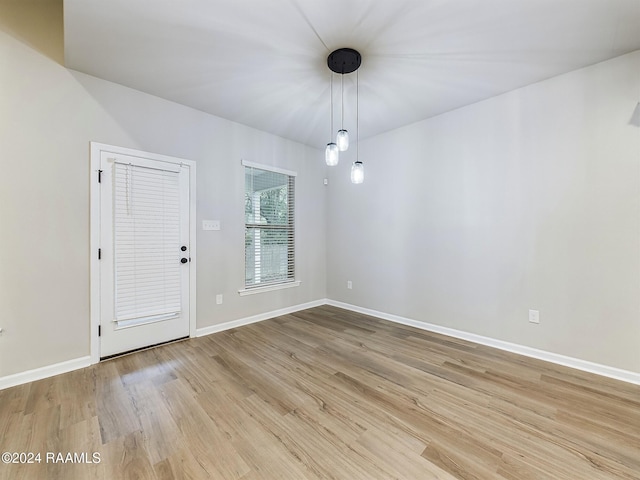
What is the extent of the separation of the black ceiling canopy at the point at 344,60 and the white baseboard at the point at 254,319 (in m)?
3.18

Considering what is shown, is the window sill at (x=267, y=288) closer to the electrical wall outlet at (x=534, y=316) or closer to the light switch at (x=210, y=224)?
the light switch at (x=210, y=224)

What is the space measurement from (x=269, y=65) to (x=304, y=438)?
2.93 m

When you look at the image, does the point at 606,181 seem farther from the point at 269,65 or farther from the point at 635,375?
the point at 269,65

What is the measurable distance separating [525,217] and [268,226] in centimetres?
320

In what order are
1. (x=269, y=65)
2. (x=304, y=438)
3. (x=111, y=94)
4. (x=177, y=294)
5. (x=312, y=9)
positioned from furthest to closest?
(x=177, y=294) < (x=111, y=94) < (x=269, y=65) < (x=312, y=9) < (x=304, y=438)

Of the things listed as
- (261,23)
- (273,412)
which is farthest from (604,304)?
(261,23)

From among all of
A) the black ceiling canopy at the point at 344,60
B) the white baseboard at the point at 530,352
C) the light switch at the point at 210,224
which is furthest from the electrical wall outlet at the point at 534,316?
the light switch at the point at 210,224

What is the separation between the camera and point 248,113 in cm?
339

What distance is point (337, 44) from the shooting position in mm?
2172

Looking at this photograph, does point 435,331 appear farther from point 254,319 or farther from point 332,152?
point 332,152

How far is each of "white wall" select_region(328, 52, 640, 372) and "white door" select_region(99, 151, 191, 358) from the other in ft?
8.88

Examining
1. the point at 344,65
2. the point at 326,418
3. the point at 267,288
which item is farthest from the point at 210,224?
the point at 326,418

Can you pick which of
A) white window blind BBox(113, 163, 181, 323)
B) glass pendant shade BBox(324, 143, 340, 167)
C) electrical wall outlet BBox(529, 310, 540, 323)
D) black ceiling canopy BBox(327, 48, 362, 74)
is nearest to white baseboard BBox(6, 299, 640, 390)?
electrical wall outlet BBox(529, 310, 540, 323)

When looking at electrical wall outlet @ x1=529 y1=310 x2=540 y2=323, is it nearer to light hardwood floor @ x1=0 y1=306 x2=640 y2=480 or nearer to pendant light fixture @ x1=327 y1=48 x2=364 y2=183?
light hardwood floor @ x1=0 y1=306 x2=640 y2=480
